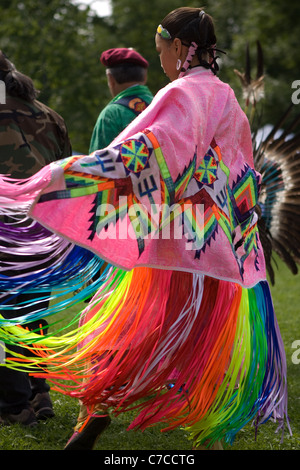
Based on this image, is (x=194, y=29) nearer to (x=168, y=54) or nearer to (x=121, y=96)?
(x=168, y=54)

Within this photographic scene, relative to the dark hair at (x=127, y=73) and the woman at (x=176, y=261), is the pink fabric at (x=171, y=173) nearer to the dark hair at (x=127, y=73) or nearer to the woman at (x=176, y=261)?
the woman at (x=176, y=261)

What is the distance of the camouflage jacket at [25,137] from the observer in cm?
283

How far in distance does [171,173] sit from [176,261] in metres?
0.28

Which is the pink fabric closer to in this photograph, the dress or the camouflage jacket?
the dress

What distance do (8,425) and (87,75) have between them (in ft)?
31.9

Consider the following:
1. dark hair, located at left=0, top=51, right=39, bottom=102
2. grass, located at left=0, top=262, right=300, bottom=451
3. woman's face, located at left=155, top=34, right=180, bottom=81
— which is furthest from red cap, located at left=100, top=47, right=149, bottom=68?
grass, located at left=0, top=262, right=300, bottom=451

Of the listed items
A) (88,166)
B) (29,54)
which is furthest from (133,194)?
(29,54)

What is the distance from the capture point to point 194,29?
236cm

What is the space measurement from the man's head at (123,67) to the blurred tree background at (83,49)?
41 cm

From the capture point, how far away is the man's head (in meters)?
3.79

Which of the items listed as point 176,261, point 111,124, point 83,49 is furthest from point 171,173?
point 83,49

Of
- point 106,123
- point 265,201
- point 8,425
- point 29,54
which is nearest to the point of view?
point 8,425

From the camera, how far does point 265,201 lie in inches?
159
